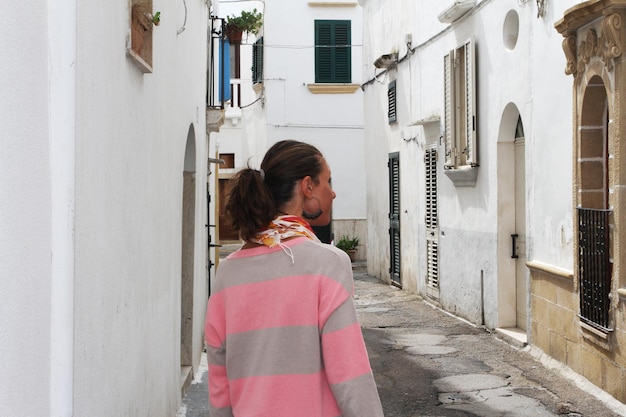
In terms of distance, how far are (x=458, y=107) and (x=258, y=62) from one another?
537 inches

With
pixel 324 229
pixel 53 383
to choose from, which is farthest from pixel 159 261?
pixel 324 229

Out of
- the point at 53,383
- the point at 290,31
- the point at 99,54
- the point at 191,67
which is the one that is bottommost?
the point at 53,383

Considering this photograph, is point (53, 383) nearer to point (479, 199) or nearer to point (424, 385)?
point (424, 385)

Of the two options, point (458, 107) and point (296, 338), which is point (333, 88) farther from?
point (296, 338)

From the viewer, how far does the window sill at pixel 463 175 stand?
12430 mm

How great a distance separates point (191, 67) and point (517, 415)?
4.04m

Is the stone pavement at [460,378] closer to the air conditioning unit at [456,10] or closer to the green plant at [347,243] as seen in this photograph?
the air conditioning unit at [456,10]

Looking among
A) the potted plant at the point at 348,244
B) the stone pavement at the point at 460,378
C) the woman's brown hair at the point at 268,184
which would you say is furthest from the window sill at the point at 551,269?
the potted plant at the point at 348,244

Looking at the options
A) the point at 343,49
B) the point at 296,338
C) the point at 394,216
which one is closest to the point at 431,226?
the point at 394,216

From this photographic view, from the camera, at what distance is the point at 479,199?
1232 cm

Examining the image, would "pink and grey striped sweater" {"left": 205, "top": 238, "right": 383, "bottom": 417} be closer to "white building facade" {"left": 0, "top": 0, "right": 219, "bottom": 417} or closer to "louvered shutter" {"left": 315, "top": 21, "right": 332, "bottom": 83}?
"white building facade" {"left": 0, "top": 0, "right": 219, "bottom": 417}

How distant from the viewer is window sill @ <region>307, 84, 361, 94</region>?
25.1 meters

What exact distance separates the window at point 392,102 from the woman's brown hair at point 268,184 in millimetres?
14619

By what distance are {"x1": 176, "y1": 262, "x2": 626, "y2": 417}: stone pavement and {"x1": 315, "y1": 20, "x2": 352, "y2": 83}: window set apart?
13.1 m
